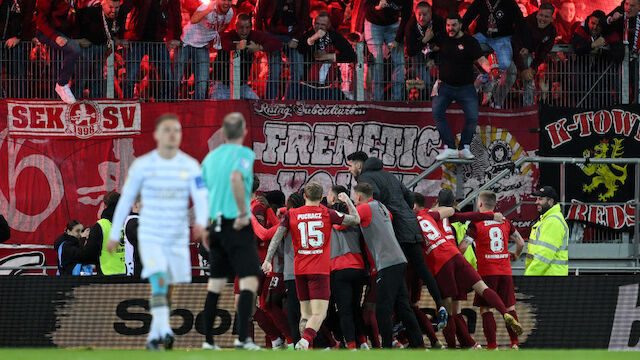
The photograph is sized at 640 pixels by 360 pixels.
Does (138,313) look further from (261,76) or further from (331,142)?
(261,76)

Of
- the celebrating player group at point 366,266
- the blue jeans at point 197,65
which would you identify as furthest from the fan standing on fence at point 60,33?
the celebrating player group at point 366,266

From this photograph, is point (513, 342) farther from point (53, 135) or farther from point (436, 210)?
point (53, 135)

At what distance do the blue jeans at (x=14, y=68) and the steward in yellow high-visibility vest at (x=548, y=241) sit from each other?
9.08m

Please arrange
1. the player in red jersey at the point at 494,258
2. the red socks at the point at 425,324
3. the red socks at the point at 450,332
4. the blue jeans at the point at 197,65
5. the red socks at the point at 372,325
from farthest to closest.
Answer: the blue jeans at the point at 197,65 → the player in red jersey at the point at 494,258 → the red socks at the point at 450,332 → the red socks at the point at 425,324 → the red socks at the point at 372,325

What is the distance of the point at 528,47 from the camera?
A: 67.9 ft

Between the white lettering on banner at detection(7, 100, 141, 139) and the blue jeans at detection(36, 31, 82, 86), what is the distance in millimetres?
466

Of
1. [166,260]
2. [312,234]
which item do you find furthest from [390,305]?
[166,260]

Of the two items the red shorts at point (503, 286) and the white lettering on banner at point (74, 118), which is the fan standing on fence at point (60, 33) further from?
the red shorts at point (503, 286)

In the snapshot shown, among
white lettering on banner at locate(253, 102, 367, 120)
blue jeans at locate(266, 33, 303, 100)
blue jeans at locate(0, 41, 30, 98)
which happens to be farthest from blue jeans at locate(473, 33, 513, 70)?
blue jeans at locate(0, 41, 30, 98)

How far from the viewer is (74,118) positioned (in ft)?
65.4

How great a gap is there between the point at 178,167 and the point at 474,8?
11.5m

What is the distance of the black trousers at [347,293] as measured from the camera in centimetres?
1450

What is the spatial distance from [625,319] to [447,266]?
356 centimetres

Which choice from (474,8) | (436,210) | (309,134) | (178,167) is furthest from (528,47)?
(178,167)
